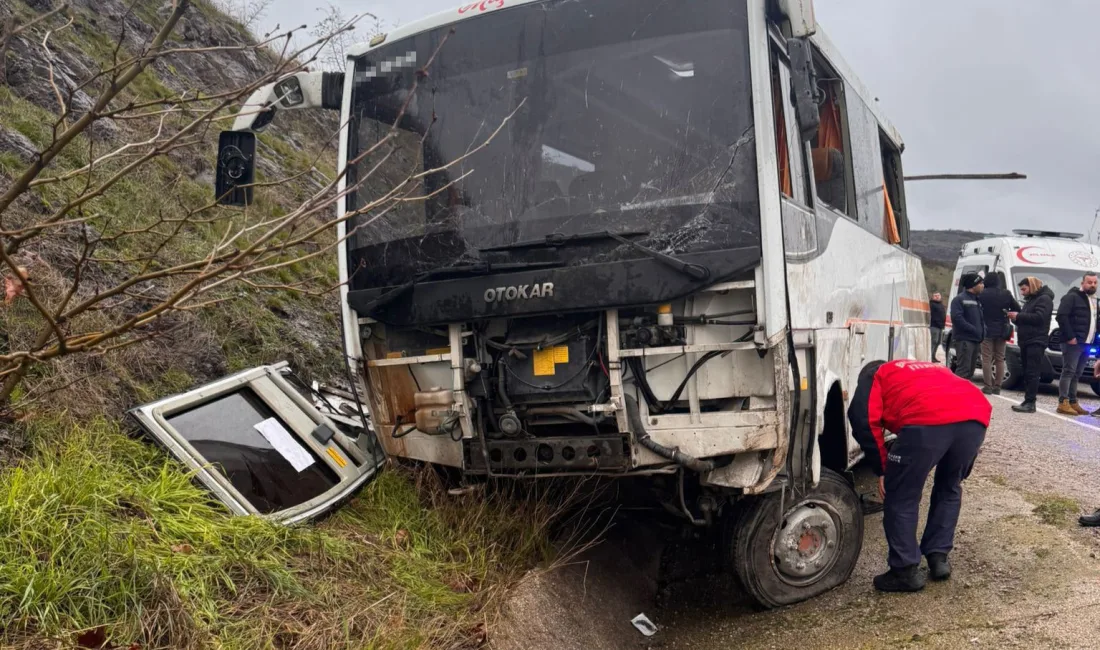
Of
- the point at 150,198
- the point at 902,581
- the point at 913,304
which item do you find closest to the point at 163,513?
the point at 902,581

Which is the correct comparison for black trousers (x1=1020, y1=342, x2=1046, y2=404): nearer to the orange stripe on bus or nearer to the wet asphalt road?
the orange stripe on bus

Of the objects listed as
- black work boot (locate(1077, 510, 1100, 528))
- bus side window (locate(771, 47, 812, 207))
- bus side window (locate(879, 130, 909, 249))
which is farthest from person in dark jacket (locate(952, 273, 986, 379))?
bus side window (locate(771, 47, 812, 207))

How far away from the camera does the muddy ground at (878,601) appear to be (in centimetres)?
423

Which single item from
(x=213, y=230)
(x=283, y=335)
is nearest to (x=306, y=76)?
(x=283, y=335)

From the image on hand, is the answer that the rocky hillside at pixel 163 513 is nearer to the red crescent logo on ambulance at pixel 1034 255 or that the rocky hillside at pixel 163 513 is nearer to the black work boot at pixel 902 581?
the black work boot at pixel 902 581

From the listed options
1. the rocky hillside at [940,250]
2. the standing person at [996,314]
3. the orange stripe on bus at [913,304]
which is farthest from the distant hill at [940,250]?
the orange stripe on bus at [913,304]

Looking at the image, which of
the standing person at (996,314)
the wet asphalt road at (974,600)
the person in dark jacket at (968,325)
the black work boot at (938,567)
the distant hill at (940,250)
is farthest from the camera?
the distant hill at (940,250)

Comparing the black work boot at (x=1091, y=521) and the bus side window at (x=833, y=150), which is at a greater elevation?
the bus side window at (x=833, y=150)

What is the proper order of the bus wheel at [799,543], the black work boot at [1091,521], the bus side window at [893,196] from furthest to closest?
the bus side window at [893,196]
the black work boot at [1091,521]
the bus wheel at [799,543]

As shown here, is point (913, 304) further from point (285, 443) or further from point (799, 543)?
point (285, 443)

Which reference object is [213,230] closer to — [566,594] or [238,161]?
[238,161]

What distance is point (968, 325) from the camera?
1264 cm

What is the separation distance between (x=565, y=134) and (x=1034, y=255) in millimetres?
13377

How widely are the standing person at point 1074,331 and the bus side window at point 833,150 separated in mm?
6537
